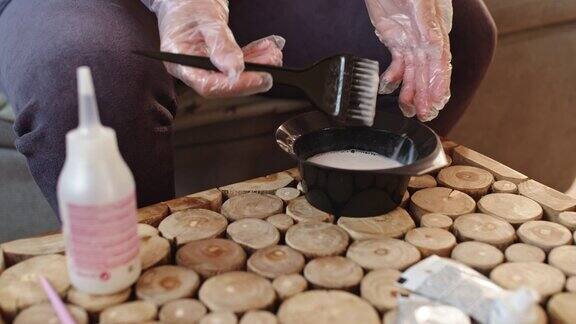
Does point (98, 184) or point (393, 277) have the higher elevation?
point (98, 184)

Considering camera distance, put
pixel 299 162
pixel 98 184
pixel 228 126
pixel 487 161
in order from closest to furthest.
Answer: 1. pixel 98 184
2. pixel 299 162
3. pixel 487 161
4. pixel 228 126

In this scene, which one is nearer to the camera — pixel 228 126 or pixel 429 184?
pixel 429 184

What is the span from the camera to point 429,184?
0.76m

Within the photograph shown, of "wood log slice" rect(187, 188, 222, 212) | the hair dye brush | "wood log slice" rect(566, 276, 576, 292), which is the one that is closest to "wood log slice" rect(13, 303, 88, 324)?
"wood log slice" rect(187, 188, 222, 212)

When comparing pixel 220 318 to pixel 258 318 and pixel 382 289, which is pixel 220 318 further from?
pixel 382 289

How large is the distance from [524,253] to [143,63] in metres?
0.46

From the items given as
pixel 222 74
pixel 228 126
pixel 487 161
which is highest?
pixel 222 74

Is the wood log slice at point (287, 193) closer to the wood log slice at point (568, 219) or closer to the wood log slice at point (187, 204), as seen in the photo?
the wood log slice at point (187, 204)

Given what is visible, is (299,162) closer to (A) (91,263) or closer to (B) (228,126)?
(A) (91,263)

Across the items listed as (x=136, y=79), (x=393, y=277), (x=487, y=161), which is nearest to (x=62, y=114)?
(x=136, y=79)

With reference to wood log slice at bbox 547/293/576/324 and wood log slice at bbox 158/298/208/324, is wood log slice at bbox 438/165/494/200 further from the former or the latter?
wood log slice at bbox 158/298/208/324

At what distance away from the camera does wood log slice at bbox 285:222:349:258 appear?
0.63 metres

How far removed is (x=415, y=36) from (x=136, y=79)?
1.20ft

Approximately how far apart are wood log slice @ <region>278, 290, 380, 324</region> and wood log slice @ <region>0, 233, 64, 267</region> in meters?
Result: 0.23
